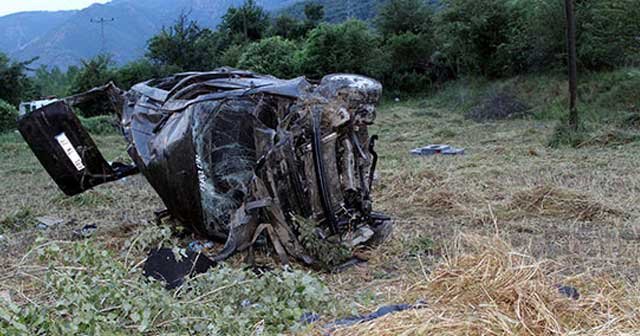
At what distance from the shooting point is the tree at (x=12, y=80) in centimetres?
2123

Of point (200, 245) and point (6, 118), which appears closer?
point (200, 245)

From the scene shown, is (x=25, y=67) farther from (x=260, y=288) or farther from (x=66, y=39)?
(x=66, y=39)

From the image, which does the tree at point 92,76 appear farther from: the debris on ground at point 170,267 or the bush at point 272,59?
the debris on ground at point 170,267

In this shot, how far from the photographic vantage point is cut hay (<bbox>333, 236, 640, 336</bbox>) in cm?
244

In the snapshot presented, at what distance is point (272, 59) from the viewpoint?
22734 millimetres

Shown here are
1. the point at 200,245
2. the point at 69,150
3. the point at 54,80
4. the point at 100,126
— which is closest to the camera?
the point at 200,245

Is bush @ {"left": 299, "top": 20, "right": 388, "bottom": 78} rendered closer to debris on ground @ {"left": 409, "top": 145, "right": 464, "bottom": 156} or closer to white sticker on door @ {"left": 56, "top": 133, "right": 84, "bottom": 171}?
debris on ground @ {"left": 409, "top": 145, "right": 464, "bottom": 156}

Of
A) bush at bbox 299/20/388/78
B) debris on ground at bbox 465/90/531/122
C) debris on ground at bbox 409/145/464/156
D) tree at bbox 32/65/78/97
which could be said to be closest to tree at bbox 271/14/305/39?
bush at bbox 299/20/388/78

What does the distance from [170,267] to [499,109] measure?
42.4 ft

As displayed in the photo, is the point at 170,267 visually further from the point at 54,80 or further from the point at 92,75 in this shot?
the point at 54,80

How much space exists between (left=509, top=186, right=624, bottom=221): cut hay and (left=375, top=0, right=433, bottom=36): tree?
17304 mm

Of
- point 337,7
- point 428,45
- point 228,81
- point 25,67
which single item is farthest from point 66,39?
point 228,81

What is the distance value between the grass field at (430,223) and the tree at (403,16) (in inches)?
471

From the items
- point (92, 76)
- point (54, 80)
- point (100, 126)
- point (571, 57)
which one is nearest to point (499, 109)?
point (571, 57)
